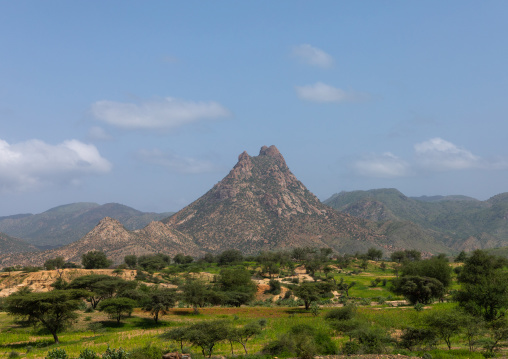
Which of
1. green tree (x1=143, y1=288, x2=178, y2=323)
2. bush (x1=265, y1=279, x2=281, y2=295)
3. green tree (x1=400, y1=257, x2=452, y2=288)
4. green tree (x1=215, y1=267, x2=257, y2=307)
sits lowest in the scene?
bush (x1=265, y1=279, x2=281, y2=295)

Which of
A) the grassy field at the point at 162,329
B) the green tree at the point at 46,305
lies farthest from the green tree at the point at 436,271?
the green tree at the point at 46,305

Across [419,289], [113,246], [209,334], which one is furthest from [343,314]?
[113,246]

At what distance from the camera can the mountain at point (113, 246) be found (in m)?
162

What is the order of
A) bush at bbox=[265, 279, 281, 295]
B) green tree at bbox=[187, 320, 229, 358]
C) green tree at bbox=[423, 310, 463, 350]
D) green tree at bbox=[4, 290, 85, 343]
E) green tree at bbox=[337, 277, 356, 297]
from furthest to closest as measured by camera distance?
bush at bbox=[265, 279, 281, 295]
green tree at bbox=[337, 277, 356, 297]
green tree at bbox=[4, 290, 85, 343]
green tree at bbox=[187, 320, 229, 358]
green tree at bbox=[423, 310, 463, 350]

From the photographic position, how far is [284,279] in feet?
336

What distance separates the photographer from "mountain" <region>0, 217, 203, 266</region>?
162 m

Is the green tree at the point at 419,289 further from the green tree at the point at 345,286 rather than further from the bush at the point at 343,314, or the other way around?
the bush at the point at 343,314

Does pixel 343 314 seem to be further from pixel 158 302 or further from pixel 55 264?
pixel 55 264

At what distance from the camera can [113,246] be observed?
170625 millimetres

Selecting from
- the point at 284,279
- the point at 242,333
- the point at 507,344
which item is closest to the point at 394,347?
the point at 507,344

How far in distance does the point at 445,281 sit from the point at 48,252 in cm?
16264

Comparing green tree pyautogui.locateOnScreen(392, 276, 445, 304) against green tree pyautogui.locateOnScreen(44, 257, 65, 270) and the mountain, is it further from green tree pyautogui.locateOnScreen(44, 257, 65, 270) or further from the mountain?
the mountain

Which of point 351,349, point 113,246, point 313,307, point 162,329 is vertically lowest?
point 162,329

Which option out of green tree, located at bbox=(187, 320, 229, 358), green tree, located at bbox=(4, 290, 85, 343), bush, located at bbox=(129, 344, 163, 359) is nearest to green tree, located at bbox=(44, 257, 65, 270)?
green tree, located at bbox=(4, 290, 85, 343)
